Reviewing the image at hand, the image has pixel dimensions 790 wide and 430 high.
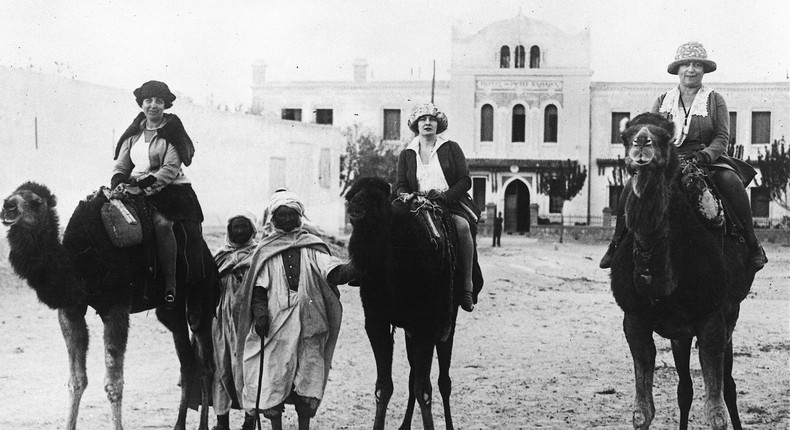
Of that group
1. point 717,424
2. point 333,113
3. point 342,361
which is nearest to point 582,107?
point 333,113

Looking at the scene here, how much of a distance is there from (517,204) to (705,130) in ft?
119

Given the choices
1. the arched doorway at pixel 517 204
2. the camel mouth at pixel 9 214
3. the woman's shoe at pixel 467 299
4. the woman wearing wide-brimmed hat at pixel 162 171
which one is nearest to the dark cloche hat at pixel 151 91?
the woman wearing wide-brimmed hat at pixel 162 171

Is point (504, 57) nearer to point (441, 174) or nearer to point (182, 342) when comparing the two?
point (441, 174)

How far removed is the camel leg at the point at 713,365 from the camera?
219 inches

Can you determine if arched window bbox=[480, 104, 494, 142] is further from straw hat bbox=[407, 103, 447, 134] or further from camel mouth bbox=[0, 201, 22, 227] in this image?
camel mouth bbox=[0, 201, 22, 227]

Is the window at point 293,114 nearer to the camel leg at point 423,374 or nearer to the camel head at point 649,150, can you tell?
the camel leg at point 423,374

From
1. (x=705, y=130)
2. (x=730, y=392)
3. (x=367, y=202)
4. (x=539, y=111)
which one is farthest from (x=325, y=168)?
(x=367, y=202)

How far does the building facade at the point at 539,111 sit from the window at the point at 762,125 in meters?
0.05

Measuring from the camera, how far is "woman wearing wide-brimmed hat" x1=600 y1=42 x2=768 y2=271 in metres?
6.35

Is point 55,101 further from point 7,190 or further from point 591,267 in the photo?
point 591,267

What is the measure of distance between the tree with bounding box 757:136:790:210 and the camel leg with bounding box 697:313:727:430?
35.6 meters

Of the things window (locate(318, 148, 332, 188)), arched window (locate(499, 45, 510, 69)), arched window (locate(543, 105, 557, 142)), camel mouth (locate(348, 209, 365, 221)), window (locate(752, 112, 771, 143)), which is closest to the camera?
camel mouth (locate(348, 209, 365, 221))

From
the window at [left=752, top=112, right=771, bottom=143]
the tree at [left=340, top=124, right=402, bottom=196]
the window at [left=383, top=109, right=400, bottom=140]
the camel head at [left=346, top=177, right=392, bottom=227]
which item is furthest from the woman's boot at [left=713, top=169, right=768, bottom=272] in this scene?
the window at [left=752, top=112, right=771, bottom=143]

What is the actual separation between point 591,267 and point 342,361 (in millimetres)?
15421
